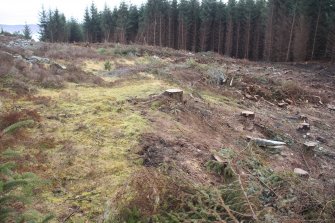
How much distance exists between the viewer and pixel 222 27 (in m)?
54.9

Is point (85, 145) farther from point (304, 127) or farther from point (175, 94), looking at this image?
point (304, 127)

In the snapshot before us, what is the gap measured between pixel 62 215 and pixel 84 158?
1.76m

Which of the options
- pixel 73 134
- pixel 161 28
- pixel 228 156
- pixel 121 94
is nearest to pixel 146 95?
pixel 121 94

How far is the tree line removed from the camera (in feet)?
133

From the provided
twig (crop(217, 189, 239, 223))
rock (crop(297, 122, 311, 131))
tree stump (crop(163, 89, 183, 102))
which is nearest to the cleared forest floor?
twig (crop(217, 189, 239, 223))

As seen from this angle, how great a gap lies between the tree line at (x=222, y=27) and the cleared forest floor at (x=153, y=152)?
29.6 metres

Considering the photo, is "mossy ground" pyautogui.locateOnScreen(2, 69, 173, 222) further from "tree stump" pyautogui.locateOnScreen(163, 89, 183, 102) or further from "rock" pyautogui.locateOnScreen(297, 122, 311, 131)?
"rock" pyautogui.locateOnScreen(297, 122, 311, 131)

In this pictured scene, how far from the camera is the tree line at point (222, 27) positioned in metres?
40.5

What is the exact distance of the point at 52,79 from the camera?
40.6 feet

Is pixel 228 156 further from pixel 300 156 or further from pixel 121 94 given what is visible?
pixel 121 94

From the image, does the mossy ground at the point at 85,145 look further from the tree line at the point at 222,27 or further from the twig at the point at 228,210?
the tree line at the point at 222,27

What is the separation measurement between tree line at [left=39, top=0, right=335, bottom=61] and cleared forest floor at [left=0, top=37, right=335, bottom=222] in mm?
29578

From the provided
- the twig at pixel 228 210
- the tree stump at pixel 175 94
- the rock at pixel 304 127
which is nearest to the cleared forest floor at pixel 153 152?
the twig at pixel 228 210

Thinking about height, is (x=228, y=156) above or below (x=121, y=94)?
below
